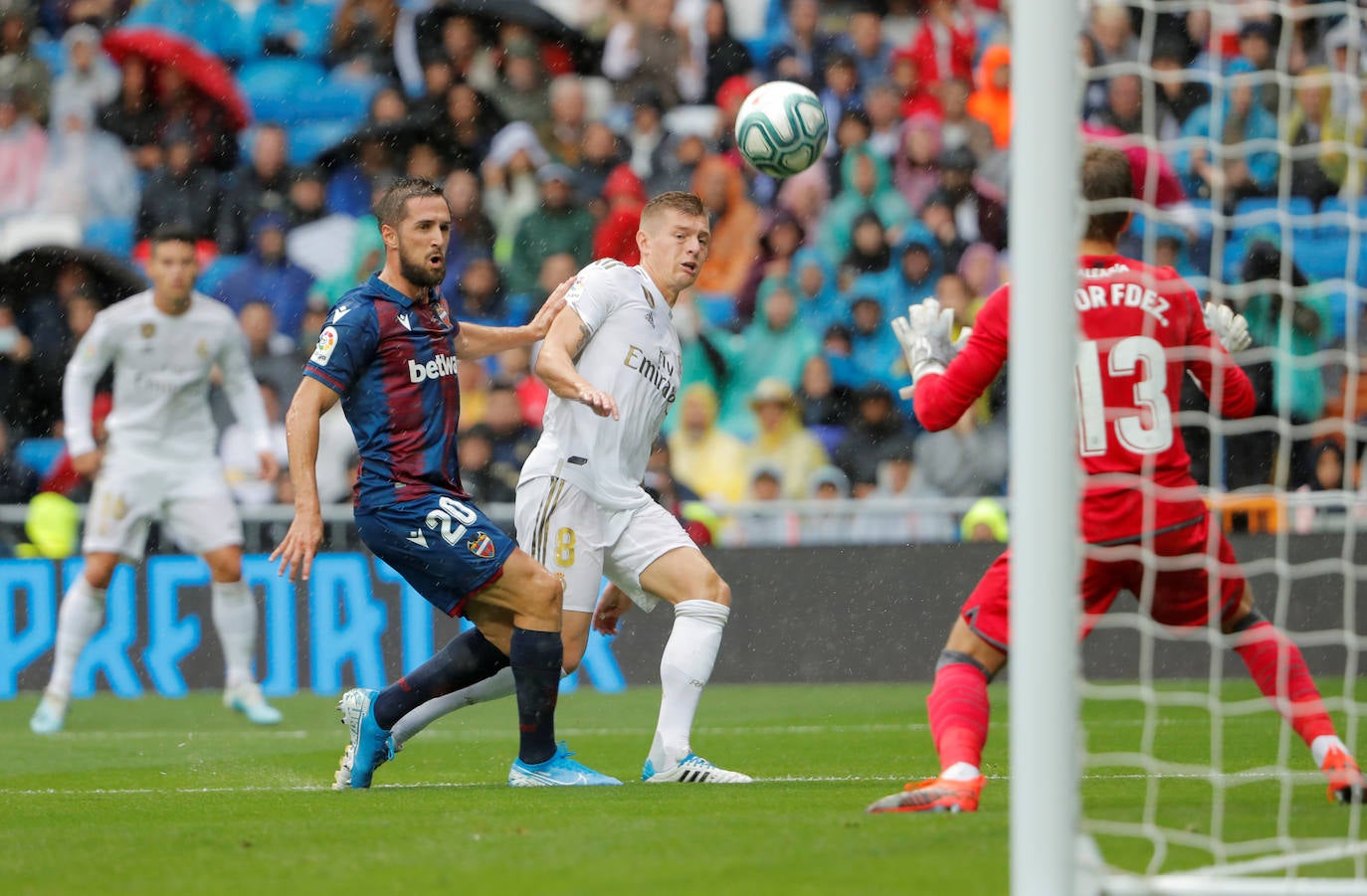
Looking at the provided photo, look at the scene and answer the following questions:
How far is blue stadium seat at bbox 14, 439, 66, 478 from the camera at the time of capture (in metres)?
13.7

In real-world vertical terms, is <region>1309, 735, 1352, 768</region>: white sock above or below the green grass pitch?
above

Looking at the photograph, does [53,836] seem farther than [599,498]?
No

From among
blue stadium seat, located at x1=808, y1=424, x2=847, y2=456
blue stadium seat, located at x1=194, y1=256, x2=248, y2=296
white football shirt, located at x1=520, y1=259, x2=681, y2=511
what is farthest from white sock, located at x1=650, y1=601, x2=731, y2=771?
blue stadium seat, located at x1=194, y1=256, x2=248, y2=296

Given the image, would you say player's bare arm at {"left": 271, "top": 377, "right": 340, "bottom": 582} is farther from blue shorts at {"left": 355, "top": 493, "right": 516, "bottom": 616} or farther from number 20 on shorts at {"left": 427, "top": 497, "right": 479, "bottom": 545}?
number 20 on shorts at {"left": 427, "top": 497, "right": 479, "bottom": 545}

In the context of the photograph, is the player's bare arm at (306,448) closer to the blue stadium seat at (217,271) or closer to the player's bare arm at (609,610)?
the player's bare arm at (609,610)

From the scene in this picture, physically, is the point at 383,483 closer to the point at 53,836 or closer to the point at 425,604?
the point at 53,836

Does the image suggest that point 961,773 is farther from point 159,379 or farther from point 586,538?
point 159,379

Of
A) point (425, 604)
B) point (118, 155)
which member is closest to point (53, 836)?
point (425, 604)

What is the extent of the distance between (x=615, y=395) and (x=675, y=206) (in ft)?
2.54

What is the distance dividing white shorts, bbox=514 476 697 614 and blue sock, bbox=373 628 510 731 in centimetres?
42

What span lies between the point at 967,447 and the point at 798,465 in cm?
124

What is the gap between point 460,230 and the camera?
48.2 ft

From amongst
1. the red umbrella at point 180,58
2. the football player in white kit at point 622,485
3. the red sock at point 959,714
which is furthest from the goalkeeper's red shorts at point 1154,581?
the red umbrella at point 180,58

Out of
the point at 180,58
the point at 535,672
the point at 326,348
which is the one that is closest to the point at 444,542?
the point at 535,672
